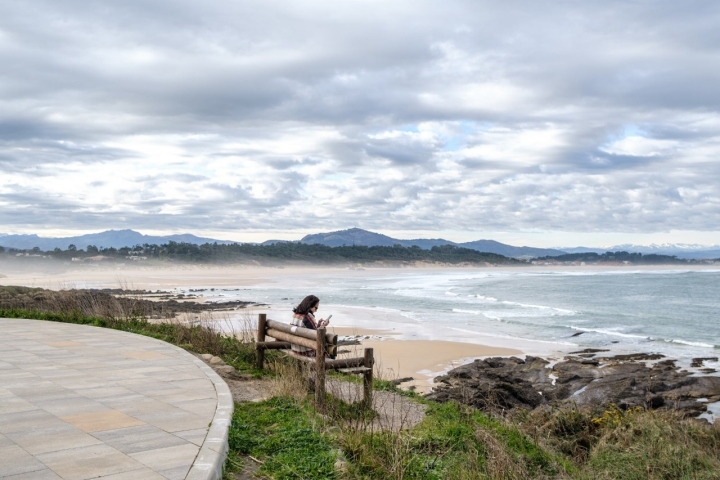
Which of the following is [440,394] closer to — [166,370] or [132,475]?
[166,370]

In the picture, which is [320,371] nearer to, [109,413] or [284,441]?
[284,441]

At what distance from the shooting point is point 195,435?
5.32 meters

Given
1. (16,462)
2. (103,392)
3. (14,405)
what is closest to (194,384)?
(103,392)

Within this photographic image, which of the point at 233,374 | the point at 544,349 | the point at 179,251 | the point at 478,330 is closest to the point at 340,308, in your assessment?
the point at 478,330

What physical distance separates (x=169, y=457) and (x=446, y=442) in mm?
3034

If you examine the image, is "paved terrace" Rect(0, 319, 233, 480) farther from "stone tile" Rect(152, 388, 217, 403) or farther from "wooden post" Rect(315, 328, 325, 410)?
"wooden post" Rect(315, 328, 325, 410)

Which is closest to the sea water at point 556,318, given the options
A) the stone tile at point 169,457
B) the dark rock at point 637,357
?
the dark rock at point 637,357

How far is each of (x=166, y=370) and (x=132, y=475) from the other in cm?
418

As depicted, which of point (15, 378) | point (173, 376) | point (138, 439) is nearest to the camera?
point (138, 439)

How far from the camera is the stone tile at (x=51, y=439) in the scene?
494 centimetres

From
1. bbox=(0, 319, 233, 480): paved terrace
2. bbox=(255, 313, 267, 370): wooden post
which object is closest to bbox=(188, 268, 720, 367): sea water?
bbox=(255, 313, 267, 370): wooden post

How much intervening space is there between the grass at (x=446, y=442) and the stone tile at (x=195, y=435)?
273mm

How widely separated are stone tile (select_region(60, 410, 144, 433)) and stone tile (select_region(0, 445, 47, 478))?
0.65 m

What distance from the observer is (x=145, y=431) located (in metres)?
5.43
